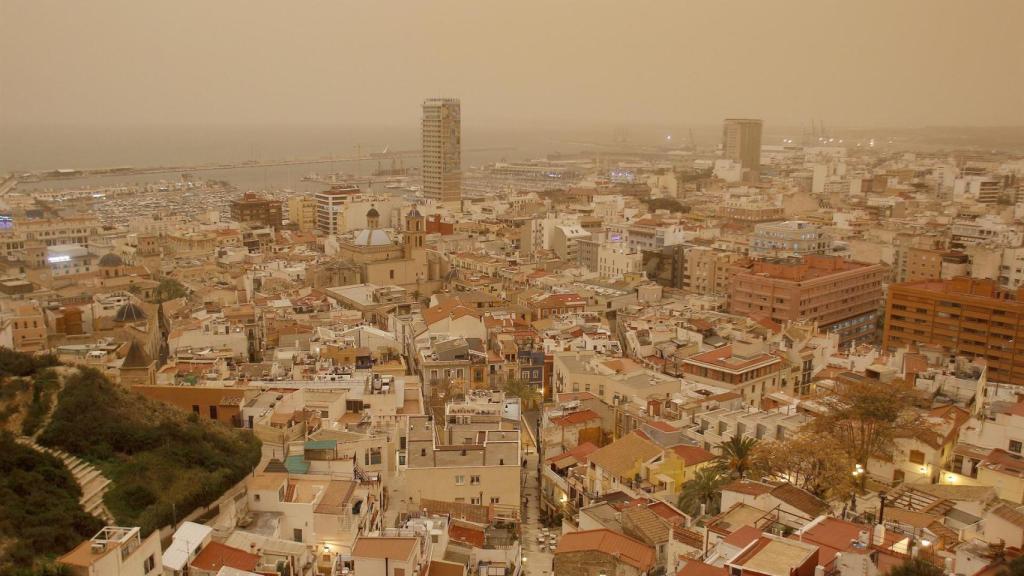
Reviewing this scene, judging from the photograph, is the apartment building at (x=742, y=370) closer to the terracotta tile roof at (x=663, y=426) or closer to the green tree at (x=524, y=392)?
the terracotta tile roof at (x=663, y=426)

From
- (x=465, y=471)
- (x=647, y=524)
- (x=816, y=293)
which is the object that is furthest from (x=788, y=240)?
(x=647, y=524)

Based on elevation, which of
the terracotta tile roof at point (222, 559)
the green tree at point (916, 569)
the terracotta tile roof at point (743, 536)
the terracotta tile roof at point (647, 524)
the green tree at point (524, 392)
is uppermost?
the green tree at point (916, 569)

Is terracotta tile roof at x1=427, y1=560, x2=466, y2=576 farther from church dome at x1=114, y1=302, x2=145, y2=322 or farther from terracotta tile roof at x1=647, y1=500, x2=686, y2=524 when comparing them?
church dome at x1=114, y1=302, x2=145, y2=322

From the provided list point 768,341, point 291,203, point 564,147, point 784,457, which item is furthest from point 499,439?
point 564,147

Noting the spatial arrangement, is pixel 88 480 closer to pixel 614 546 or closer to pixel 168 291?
pixel 614 546

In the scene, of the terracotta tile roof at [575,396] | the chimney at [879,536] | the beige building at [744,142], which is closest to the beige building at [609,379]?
the terracotta tile roof at [575,396]

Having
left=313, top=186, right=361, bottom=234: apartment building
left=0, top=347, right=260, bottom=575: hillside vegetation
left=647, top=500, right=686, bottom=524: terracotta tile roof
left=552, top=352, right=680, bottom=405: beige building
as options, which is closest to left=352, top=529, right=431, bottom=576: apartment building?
left=0, top=347, right=260, bottom=575: hillside vegetation

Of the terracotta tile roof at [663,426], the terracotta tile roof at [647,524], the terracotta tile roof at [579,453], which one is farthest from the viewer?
the terracotta tile roof at [579,453]
